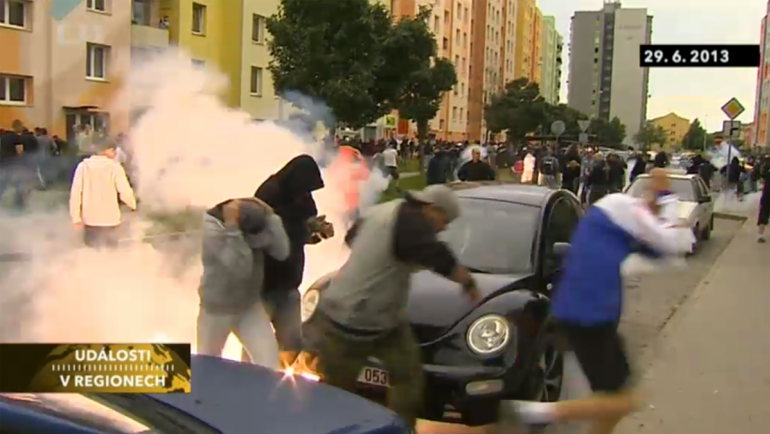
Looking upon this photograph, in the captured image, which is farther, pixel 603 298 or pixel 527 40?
pixel 527 40

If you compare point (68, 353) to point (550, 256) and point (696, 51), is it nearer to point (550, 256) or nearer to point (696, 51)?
point (550, 256)

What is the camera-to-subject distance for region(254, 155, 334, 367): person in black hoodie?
→ 5.20 m

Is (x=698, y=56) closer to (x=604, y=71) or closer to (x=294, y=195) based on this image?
(x=294, y=195)

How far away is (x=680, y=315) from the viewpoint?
9.22 meters

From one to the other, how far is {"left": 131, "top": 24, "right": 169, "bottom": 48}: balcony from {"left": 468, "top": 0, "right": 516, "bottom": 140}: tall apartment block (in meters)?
56.4

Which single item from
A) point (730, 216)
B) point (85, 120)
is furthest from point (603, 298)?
point (730, 216)

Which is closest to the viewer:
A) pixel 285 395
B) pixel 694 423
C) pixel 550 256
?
pixel 285 395

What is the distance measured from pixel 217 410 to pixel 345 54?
69.4 feet

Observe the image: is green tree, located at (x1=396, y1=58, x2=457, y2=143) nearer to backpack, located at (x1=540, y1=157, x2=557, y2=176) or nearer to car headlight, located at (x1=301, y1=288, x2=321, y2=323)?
backpack, located at (x1=540, y1=157, x2=557, y2=176)

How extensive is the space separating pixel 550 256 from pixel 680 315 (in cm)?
371

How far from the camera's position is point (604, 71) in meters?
50.3

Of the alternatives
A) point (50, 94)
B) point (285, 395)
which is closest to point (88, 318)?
point (50, 94)

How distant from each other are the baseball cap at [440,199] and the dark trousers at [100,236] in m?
5.99

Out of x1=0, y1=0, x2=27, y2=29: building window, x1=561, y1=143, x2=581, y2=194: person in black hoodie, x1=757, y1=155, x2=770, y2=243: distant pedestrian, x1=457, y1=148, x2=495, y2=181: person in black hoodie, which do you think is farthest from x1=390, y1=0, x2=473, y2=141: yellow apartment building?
x1=0, y1=0, x2=27, y2=29: building window
